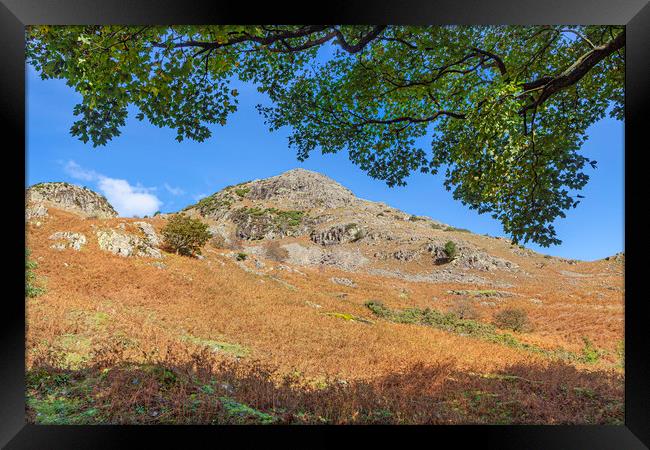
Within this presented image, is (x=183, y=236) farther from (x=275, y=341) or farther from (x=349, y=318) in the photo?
(x=275, y=341)

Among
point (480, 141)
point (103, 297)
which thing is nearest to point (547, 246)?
point (480, 141)

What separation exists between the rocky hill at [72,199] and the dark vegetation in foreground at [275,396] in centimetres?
1151

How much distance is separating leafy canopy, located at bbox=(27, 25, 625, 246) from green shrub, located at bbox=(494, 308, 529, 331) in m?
9.25

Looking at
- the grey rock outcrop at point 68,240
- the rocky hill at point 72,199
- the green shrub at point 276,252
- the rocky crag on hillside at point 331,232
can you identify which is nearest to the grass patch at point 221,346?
the grey rock outcrop at point 68,240

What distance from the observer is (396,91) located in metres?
7.64

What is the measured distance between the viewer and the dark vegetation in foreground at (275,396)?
4.63m

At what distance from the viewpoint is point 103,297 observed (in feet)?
28.6

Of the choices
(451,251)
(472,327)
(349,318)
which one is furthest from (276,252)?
(472,327)

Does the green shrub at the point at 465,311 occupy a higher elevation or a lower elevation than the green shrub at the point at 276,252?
lower

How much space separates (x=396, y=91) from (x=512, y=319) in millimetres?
11840

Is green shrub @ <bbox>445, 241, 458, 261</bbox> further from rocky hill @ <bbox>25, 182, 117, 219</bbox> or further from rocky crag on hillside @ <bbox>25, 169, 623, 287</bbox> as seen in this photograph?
rocky hill @ <bbox>25, 182, 117, 219</bbox>

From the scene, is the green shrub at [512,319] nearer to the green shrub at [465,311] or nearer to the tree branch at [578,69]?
the green shrub at [465,311]

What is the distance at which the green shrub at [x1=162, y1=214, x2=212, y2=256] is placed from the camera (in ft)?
45.3

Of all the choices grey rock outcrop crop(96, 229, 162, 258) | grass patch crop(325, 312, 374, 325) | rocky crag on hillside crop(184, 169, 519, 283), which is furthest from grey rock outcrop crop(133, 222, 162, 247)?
rocky crag on hillside crop(184, 169, 519, 283)
